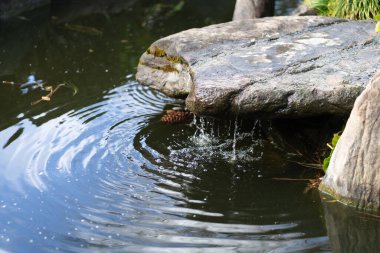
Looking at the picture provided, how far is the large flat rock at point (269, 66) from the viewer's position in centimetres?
561

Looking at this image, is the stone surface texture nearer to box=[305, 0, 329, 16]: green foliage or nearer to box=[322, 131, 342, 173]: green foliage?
box=[322, 131, 342, 173]: green foliage

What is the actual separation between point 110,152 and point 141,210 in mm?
1337

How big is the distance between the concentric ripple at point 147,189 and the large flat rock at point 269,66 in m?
0.62

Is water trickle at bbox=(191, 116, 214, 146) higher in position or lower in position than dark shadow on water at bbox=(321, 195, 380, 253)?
higher

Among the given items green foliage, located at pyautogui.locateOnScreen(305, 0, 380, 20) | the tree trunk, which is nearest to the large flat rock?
green foliage, located at pyautogui.locateOnScreen(305, 0, 380, 20)

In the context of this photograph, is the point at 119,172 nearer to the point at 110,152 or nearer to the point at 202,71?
the point at 110,152

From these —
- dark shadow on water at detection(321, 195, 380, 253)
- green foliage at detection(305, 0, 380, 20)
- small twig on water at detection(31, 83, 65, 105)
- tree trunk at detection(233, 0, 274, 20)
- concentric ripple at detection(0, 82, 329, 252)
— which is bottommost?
dark shadow on water at detection(321, 195, 380, 253)

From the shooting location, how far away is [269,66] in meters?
6.04

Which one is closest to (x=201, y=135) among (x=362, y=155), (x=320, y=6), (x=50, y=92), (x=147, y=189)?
(x=147, y=189)

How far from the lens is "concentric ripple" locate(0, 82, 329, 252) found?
482 centimetres

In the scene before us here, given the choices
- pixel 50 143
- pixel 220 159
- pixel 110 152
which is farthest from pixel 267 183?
pixel 50 143

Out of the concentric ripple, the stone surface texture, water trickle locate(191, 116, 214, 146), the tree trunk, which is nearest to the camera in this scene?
the concentric ripple

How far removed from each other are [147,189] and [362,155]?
1892 millimetres

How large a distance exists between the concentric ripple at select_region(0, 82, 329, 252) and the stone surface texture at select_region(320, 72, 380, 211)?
1.17ft
